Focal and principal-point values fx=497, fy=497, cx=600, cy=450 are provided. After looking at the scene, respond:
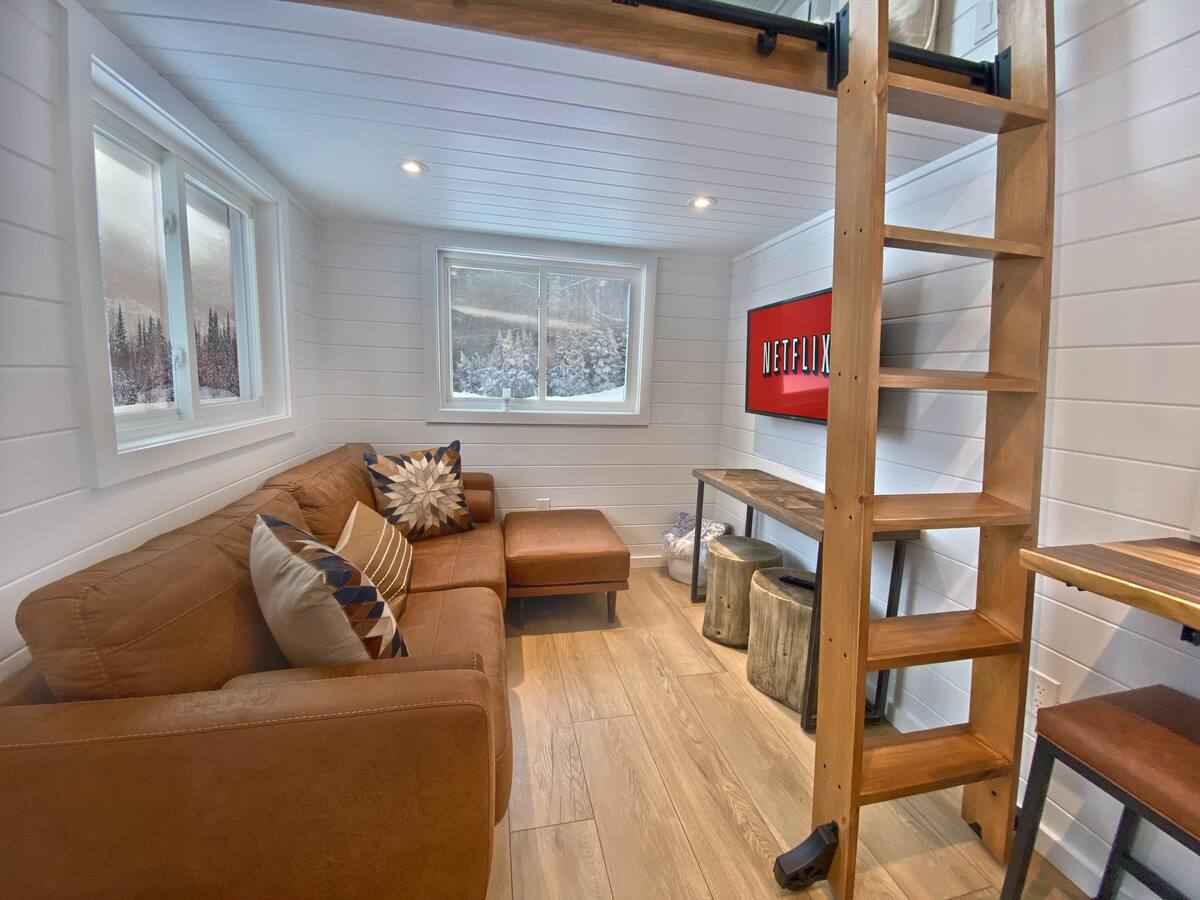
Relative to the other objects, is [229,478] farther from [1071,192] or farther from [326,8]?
[1071,192]

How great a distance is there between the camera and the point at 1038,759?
112 cm

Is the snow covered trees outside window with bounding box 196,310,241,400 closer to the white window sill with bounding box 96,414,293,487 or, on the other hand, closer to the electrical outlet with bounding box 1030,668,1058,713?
the white window sill with bounding box 96,414,293,487

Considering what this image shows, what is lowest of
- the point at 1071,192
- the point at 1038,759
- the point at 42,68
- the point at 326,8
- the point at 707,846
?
the point at 707,846

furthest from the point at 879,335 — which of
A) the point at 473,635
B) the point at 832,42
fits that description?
the point at 473,635

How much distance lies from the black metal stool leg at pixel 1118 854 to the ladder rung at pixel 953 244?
1.33 meters

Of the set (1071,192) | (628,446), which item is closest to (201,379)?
(628,446)

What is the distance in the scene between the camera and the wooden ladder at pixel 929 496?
46.3 inches

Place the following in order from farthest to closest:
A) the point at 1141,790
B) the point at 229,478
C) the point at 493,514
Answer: the point at 493,514
the point at 229,478
the point at 1141,790

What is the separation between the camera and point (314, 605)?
1.15 m

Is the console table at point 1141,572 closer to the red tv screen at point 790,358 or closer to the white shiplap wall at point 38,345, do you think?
the red tv screen at point 790,358

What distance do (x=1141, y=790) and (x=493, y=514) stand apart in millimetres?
2712

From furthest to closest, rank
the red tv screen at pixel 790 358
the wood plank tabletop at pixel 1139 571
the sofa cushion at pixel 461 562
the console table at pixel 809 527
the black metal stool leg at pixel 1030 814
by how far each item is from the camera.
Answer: the red tv screen at pixel 790 358 → the sofa cushion at pixel 461 562 → the console table at pixel 809 527 → the black metal stool leg at pixel 1030 814 → the wood plank tabletop at pixel 1139 571

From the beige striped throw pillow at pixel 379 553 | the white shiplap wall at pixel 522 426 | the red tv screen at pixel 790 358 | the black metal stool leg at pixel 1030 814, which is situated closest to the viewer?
the black metal stool leg at pixel 1030 814

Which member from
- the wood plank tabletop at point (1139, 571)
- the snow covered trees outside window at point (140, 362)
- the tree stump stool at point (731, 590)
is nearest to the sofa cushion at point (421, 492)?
the snow covered trees outside window at point (140, 362)
